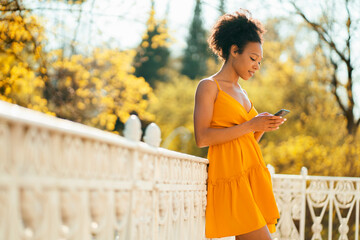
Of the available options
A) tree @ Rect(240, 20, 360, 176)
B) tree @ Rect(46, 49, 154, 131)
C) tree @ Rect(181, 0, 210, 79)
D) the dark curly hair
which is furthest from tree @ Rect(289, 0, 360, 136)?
tree @ Rect(181, 0, 210, 79)

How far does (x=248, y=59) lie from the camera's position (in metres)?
3.03

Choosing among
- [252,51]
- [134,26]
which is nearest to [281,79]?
[134,26]

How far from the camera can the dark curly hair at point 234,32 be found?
10.1ft

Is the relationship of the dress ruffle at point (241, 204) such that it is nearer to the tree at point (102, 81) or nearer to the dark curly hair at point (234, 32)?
the dark curly hair at point (234, 32)

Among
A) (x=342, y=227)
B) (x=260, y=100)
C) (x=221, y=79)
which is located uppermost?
(x=260, y=100)

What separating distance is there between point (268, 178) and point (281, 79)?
15.8 m

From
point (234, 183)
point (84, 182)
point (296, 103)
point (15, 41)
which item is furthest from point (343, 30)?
point (84, 182)

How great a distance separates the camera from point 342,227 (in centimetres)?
538

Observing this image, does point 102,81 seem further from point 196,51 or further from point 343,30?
point 196,51

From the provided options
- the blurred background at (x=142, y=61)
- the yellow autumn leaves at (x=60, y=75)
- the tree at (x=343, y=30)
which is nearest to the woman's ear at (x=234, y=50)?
the blurred background at (x=142, y=61)

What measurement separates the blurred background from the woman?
3.62 feet

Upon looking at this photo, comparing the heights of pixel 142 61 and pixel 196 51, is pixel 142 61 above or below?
below

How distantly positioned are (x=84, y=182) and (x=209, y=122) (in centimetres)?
146

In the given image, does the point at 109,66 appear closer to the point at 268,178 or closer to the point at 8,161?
the point at 268,178
